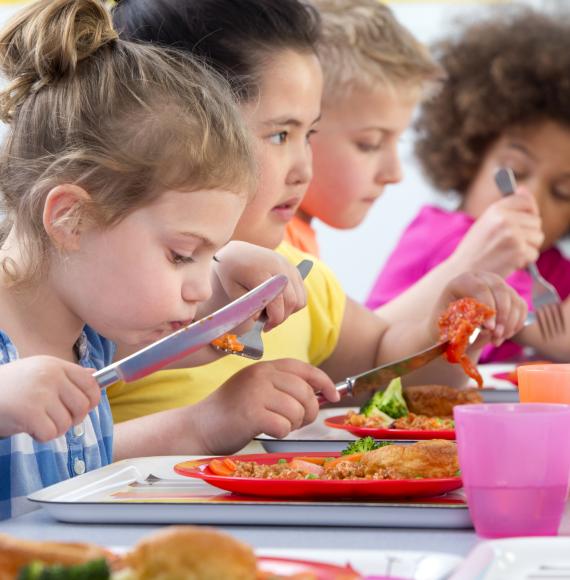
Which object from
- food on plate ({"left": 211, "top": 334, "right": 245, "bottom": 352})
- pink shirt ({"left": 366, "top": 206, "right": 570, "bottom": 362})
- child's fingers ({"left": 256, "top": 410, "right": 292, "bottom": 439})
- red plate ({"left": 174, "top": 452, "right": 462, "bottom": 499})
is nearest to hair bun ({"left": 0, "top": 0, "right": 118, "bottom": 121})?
food on plate ({"left": 211, "top": 334, "right": 245, "bottom": 352})

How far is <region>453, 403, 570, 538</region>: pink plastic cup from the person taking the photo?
34.4 inches

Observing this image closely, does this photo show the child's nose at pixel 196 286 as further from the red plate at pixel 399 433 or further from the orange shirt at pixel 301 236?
the orange shirt at pixel 301 236

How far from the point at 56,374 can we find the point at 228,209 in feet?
1.25

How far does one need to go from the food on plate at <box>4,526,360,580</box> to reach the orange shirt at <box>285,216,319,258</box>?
195cm

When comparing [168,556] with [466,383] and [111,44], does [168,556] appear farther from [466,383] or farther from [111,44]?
[466,383]

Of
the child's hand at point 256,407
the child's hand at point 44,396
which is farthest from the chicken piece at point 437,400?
the child's hand at point 44,396

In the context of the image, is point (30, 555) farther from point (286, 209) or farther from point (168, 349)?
point (286, 209)

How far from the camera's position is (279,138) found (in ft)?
5.83

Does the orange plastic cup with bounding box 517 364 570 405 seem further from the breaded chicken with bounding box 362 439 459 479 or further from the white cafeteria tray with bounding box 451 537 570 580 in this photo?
the white cafeteria tray with bounding box 451 537 570 580

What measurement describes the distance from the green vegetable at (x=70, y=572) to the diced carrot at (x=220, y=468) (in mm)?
511

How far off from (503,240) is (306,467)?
1560 mm

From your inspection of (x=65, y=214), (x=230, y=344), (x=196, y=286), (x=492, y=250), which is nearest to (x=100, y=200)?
(x=65, y=214)

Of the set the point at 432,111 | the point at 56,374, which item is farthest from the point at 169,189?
the point at 432,111

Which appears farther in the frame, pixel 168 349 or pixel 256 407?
pixel 256 407
